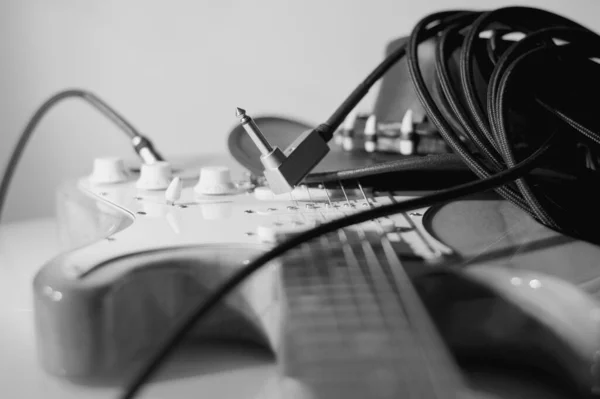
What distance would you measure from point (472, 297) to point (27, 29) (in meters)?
0.87

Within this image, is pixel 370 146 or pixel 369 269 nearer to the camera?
pixel 369 269

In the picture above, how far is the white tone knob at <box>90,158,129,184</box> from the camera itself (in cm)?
64

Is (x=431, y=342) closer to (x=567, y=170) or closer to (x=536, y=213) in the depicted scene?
(x=536, y=213)

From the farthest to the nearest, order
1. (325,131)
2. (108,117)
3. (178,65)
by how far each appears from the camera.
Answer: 1. (178,65)
2. (108,117)
3. (325,131)

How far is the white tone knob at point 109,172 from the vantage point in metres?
0.64

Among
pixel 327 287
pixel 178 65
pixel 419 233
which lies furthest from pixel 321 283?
pixel 178 65

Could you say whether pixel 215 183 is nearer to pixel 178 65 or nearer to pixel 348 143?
pixel 348 143

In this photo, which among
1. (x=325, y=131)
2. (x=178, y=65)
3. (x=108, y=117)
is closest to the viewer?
(x=325, y=131)

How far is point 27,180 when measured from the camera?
1.04 metres

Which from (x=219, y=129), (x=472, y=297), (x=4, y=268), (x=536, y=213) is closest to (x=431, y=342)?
(x=472, y=297)

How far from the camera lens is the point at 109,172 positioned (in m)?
0.65

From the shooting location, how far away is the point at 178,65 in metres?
1.03

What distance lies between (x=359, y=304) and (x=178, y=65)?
801mm

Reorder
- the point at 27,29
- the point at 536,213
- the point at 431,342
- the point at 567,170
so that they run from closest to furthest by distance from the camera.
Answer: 1. the point at 431,342
2. the point at 536,213
3. the point at 567,170
4. the point at 27,29
